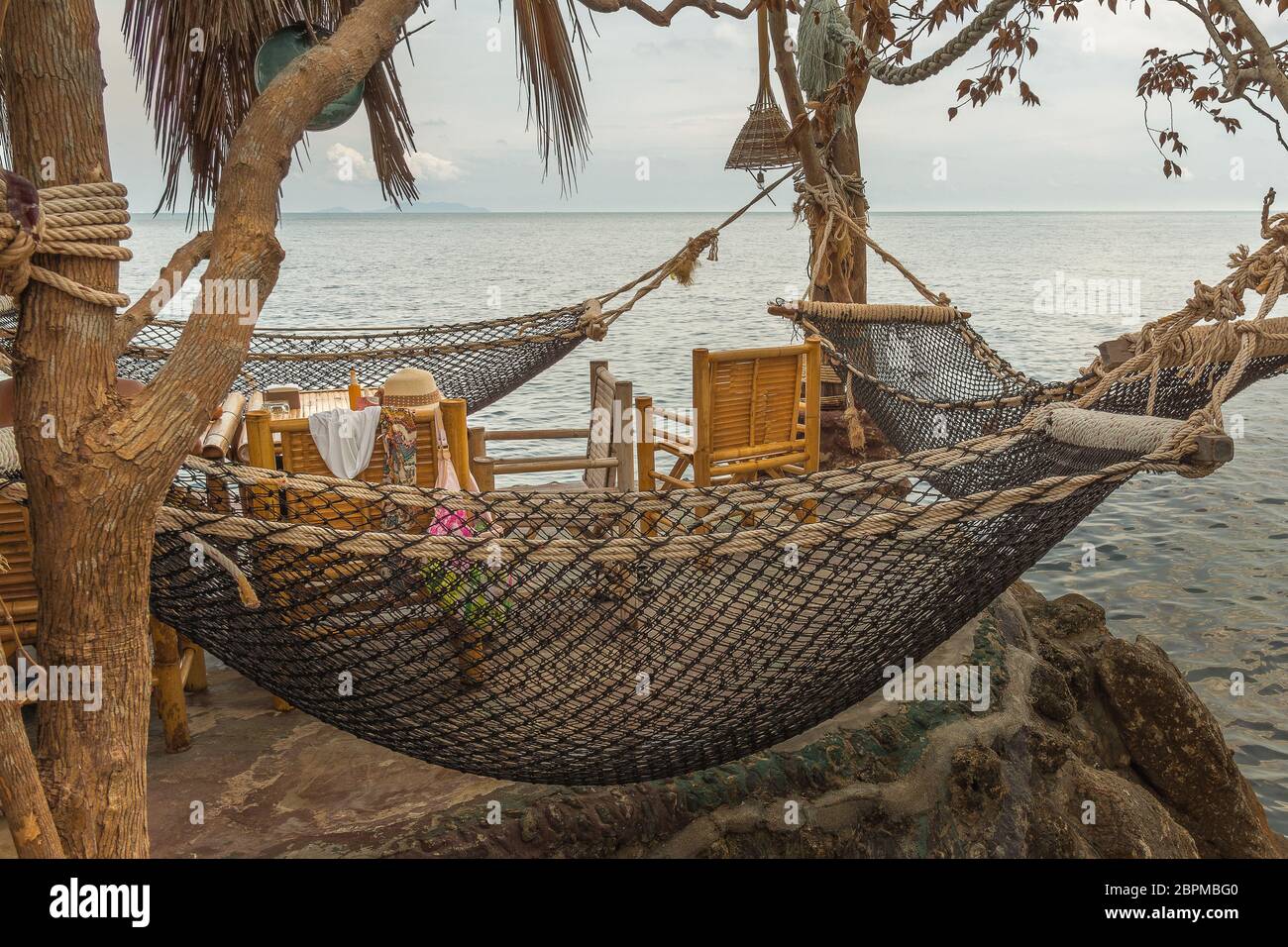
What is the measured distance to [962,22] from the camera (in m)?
3.47

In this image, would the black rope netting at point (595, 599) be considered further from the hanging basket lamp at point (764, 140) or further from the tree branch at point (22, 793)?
the hanging basket lamp at point (764, 140)

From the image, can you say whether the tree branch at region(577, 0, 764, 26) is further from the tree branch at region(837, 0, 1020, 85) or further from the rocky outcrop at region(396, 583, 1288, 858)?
the rocky outcrop at region(396, 583, 1288, 858)

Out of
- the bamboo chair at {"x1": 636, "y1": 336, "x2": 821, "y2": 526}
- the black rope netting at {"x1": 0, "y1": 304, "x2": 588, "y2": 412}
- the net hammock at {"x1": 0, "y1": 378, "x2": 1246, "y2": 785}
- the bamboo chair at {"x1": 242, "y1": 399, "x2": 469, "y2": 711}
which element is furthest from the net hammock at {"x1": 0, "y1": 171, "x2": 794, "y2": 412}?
the net hammock at {"x1": 0, "y1": 378, "x2": 1246, "y2": 785}

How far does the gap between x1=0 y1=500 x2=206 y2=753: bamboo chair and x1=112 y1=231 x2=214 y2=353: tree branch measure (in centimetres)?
105

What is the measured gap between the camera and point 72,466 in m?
1.12

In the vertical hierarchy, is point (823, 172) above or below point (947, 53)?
below

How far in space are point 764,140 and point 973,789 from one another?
352 centimetres

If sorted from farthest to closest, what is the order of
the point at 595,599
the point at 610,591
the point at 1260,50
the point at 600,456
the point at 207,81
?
the point at 600,456
the point at 1260,50
the point at 207,81
the point at 610,591
the point at 595,599

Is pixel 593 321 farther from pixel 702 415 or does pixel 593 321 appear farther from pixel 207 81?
pixel 207 81

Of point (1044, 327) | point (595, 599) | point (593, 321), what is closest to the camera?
point (595, 599)

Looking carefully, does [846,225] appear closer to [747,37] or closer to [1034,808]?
[747,37]

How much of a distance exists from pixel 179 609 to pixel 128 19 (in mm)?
1222

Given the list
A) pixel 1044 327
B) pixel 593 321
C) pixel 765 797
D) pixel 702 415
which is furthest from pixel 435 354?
pixel 1044 327

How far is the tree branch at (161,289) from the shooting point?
118 cm
